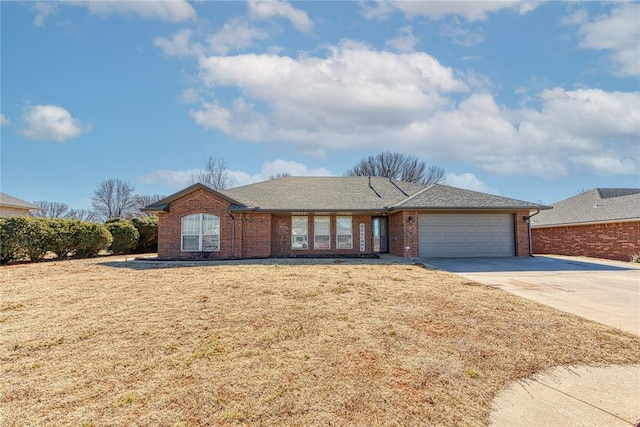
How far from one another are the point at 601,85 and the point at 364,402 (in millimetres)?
18649

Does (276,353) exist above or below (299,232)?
below

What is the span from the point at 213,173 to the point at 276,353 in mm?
37957

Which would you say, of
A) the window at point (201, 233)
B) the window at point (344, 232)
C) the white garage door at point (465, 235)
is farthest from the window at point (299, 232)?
the white garage door at point (465, 235)

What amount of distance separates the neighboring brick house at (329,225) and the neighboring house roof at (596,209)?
5378mm

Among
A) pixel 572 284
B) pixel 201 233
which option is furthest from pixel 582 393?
pixel 201 233

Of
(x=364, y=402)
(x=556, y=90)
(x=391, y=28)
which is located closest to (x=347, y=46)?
(x=391, y=28)

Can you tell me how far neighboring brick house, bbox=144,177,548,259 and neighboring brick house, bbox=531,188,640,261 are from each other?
5.14m

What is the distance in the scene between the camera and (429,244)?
1647cm

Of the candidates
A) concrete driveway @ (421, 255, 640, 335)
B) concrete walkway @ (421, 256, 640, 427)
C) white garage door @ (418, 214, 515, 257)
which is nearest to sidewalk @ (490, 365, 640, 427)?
concrete walkway @ (421, 256, 640, 427)

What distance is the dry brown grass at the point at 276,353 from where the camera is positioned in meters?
3.04

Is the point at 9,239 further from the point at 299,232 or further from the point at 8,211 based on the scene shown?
the point at 8,211

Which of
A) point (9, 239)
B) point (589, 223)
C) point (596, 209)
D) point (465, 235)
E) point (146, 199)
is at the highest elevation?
point (146, 199)

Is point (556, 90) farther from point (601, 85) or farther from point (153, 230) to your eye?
point (153, 230)

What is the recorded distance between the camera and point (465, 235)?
1669 centimetres
